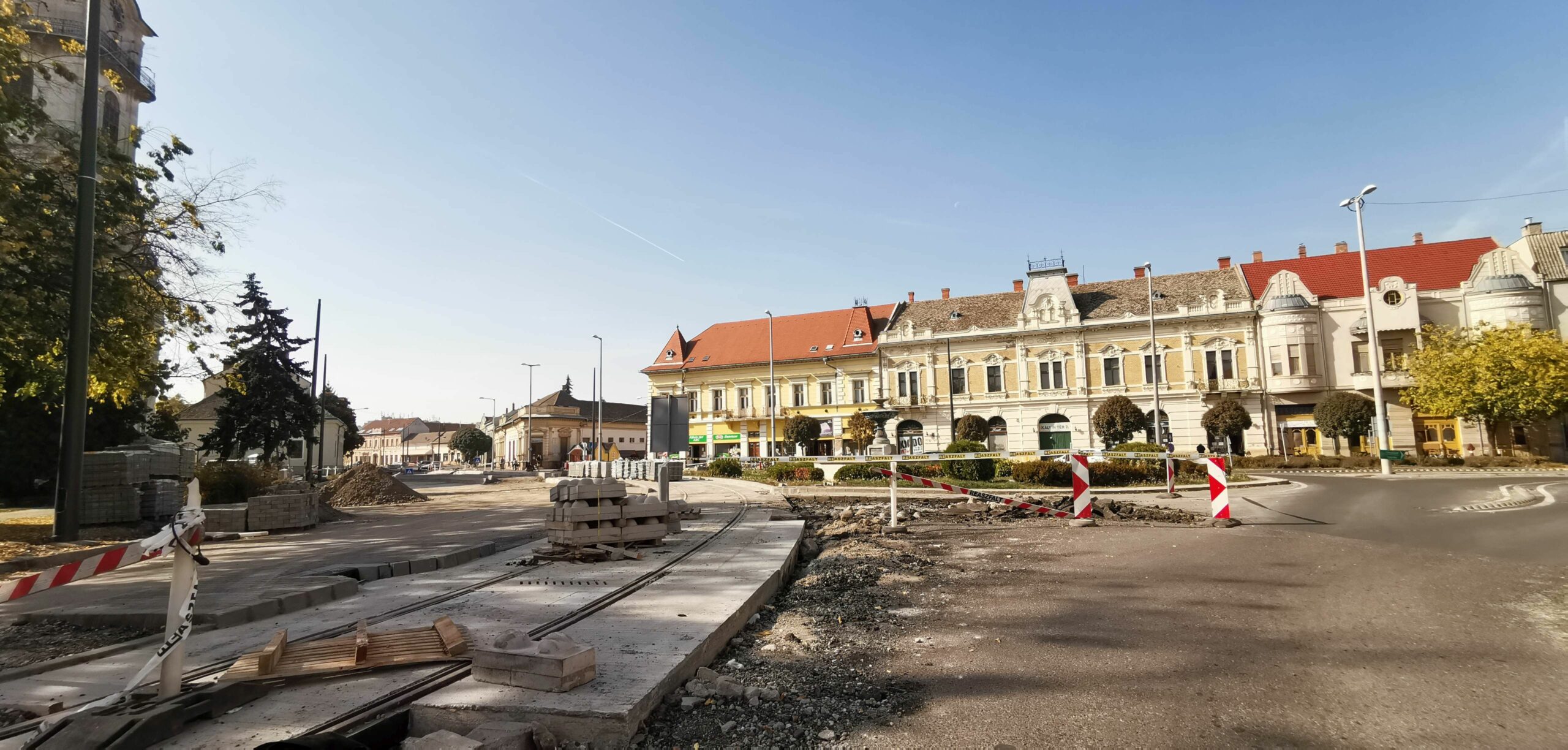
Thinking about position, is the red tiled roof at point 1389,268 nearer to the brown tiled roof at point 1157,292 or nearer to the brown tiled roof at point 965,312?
the brown tiled roof at point 1157,292

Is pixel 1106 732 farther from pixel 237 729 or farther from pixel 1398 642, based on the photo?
pixel 237 729

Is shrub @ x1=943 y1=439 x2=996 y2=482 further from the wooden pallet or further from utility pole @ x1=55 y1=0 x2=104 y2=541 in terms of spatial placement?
utility pole @ x1=55 y1=0 x2=104 y2=541

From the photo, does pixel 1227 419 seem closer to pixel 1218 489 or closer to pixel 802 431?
pixel 802 431

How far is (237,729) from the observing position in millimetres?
3865

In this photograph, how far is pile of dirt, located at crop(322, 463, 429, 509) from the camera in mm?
26734

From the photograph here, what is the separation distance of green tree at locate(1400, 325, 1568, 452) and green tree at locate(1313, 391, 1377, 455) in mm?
2907

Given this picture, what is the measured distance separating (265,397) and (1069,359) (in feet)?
154

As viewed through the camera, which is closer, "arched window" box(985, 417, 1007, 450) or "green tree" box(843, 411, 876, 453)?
"green tree" box(843, 411, 876, 453)

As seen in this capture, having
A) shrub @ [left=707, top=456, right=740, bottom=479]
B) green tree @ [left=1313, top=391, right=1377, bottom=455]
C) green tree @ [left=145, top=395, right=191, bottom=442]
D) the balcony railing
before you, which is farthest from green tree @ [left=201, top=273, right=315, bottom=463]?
green tree @ [left=1313, top=391, right=1377, bottom=455]

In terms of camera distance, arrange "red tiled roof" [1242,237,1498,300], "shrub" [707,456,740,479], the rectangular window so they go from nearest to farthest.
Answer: "shrub" [707,456,740,479] → "red tiled roof" [1242,237,1498,300] → the rectangular window

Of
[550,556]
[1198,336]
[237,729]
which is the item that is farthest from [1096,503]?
[1198,336]

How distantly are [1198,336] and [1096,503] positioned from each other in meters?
34.0

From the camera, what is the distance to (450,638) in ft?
16.8

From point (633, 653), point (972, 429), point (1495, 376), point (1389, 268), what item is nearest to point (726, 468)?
point (972, 429)
